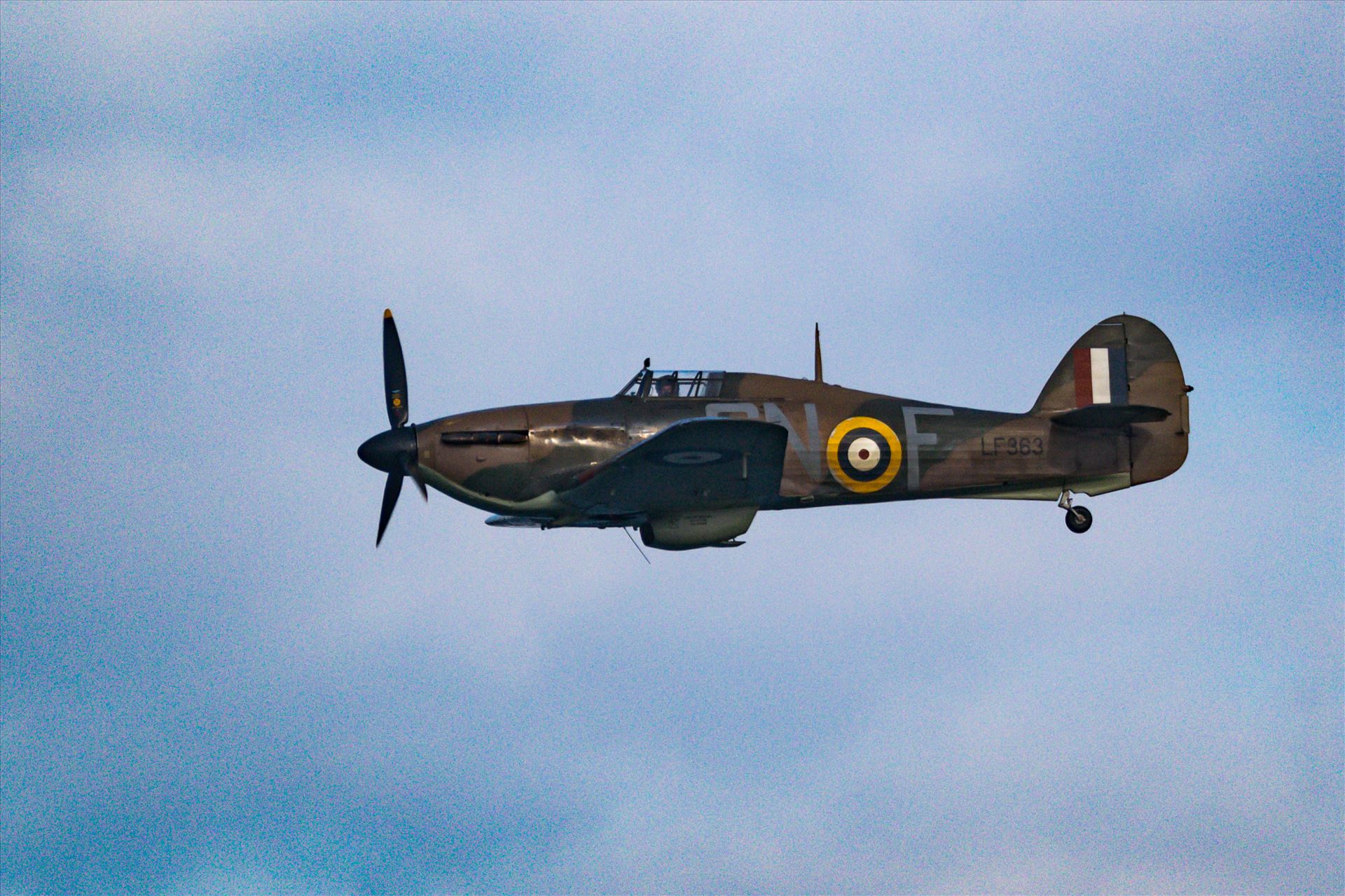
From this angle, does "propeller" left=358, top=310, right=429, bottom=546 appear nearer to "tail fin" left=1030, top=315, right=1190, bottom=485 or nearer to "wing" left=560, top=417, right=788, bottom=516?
"wing" left=560, top=417, right=788, bottom=516

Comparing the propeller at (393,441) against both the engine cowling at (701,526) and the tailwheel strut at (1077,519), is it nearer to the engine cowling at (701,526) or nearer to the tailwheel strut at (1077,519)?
the engine cowling at (701,526)

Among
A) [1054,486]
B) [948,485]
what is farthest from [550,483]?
[1054,486]

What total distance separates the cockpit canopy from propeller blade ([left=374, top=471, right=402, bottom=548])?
3.16 metres

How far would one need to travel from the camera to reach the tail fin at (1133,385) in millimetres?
21016

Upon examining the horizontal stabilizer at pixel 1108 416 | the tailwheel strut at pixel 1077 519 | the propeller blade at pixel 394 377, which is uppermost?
the propeller blade at pixel 394 377

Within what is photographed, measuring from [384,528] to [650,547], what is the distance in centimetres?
356

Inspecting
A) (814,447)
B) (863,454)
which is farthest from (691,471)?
(863,454)

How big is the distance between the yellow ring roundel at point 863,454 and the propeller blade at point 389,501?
18.7 ft

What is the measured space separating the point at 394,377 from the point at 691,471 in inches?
179

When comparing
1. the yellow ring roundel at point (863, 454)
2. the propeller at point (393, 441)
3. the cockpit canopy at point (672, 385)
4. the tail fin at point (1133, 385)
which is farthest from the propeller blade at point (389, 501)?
the tail fin at point (1133, 385)

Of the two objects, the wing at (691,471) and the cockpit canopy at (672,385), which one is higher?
the cockpit canopy at (672,385)

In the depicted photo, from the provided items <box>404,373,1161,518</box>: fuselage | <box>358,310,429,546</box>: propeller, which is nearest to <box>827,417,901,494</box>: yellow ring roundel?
<box>404,373,1161,518</box>: fuselage

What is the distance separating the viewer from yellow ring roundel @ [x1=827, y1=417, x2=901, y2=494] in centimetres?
1994

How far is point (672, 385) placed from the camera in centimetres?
2008
